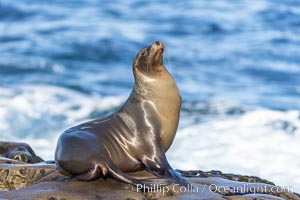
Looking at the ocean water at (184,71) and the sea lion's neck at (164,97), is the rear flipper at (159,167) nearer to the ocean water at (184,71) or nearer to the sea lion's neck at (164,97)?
the sea lion's neck at (164,97)

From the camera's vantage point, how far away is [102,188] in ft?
17.5

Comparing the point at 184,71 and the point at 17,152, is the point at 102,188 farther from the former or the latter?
the point at 184,71

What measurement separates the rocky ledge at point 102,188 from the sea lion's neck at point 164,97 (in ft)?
1.12

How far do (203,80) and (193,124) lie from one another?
139 inches

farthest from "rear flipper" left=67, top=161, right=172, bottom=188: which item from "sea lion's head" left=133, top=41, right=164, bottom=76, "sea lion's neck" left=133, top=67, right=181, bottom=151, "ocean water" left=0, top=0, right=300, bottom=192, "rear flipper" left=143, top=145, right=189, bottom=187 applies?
"ocean water" left=0, top=0, right=300, bottom=192

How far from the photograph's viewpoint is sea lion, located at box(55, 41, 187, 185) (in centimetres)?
554

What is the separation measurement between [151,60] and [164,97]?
10.9 inches

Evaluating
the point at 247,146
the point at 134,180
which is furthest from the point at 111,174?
the point at 247,146

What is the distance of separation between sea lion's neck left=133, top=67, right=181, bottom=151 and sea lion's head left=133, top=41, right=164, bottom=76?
0.11ft

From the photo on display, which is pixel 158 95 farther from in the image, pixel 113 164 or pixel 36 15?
pixel 36 15

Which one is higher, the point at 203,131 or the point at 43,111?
the point at 43,111

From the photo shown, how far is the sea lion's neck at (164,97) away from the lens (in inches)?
234

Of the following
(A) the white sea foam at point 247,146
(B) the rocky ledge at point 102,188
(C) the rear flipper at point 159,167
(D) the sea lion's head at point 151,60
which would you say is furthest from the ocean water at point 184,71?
(B) the rocky ledge at point 102,188

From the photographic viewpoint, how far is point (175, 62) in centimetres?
1803
